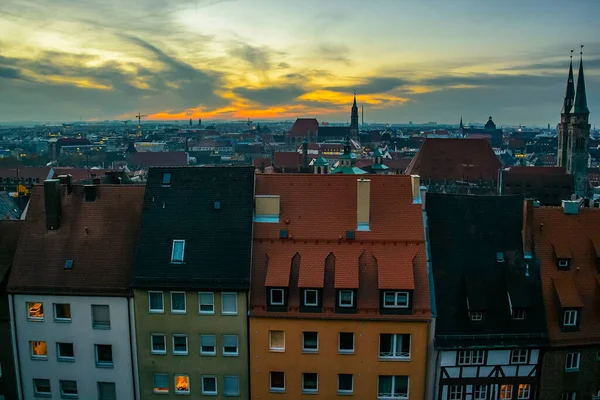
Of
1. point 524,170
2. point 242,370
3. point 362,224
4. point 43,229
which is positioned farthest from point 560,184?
point 43,229

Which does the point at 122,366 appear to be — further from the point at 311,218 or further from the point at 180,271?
the point at 311,218

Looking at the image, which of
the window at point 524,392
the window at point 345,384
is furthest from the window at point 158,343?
the window at point 524,392

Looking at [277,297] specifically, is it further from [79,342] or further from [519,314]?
[519,314]

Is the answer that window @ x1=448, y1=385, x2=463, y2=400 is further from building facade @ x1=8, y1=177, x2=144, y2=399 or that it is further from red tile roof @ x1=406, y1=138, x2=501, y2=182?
red tile roof @ x1=406, y1=138, x2=501, y2=182

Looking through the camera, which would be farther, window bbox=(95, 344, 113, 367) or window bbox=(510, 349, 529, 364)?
window bbox=(95, 344, 113, 367)

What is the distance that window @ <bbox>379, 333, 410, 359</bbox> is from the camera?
91.7 feet

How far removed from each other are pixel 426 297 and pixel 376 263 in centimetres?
334

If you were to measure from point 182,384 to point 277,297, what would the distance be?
25.7 feet

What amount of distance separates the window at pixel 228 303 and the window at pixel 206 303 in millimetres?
590

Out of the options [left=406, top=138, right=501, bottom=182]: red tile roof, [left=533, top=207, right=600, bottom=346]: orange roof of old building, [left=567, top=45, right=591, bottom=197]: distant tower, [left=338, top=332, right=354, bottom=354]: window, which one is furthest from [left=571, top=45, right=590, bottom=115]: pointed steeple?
[left=338, top=332, right=354, bottom=354]: window

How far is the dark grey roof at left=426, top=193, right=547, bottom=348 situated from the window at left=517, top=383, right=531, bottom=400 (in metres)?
2.72

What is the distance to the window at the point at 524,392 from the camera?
28.6 metres

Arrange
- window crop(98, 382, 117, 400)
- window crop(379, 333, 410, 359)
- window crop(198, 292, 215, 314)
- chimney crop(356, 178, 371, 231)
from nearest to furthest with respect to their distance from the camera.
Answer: window crop(379, 333, 410, 359), window crop(198, 292, 215, 314), window crop(98, 382, 117, 400), chimney crop(356, 178, 371, 231)

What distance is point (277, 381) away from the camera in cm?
2891
